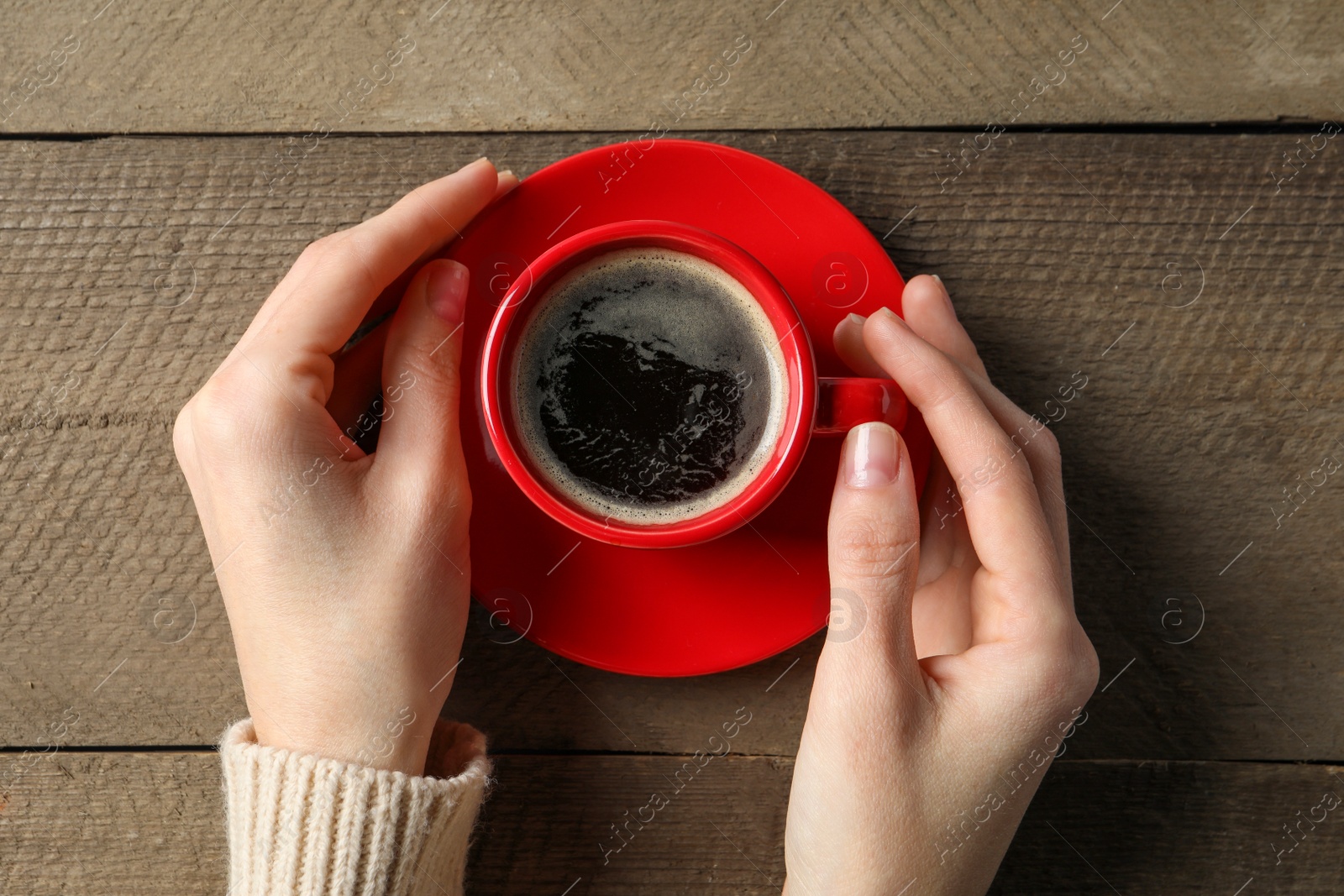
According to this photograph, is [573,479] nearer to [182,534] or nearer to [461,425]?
[461,425]

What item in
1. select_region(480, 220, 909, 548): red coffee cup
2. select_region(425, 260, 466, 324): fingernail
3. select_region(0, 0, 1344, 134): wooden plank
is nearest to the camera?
select_region(480, 220, 909, 548): red coffee cup

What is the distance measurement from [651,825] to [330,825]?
447 millimetres

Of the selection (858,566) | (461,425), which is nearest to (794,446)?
(858,566)

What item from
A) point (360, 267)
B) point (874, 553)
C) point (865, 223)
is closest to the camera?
point (874, 553)

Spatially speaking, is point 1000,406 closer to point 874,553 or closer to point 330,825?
point 874,553

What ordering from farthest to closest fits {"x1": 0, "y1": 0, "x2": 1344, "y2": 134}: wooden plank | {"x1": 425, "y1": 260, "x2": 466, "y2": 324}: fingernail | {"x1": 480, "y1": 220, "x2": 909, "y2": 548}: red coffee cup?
1. {"x1": 0, "y1": 0, "x2": 1344, "y2": 134}: wooden plank
2. {"x1": 425, "y1": 260, "x2": 466, "y2": 324}: fingernail
3. {"x1": 480, "y1": 220, "x2": 909, "y2": 548}: red coffee cup

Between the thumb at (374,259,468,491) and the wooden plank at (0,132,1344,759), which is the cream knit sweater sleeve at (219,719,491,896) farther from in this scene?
the thumb at (374,259,468,491)

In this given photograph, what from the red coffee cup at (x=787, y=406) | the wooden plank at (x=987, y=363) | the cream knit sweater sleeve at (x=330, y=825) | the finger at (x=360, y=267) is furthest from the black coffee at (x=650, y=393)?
the cream knit sweater sleeve at (x=330, y=825)

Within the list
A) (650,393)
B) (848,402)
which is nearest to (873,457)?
(848,402)

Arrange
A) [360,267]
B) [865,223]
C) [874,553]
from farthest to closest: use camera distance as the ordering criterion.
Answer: [865,223]
[360,267]
[874,553]

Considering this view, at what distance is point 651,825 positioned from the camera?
1.23m

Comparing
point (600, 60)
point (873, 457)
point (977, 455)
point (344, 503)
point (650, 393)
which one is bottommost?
point (977, 455)

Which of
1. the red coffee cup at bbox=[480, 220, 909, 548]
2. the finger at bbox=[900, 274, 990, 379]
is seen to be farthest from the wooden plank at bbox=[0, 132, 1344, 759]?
the red coffee cup at bbox=[480, 220, 909, 548]

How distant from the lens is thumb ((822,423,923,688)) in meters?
0.93
